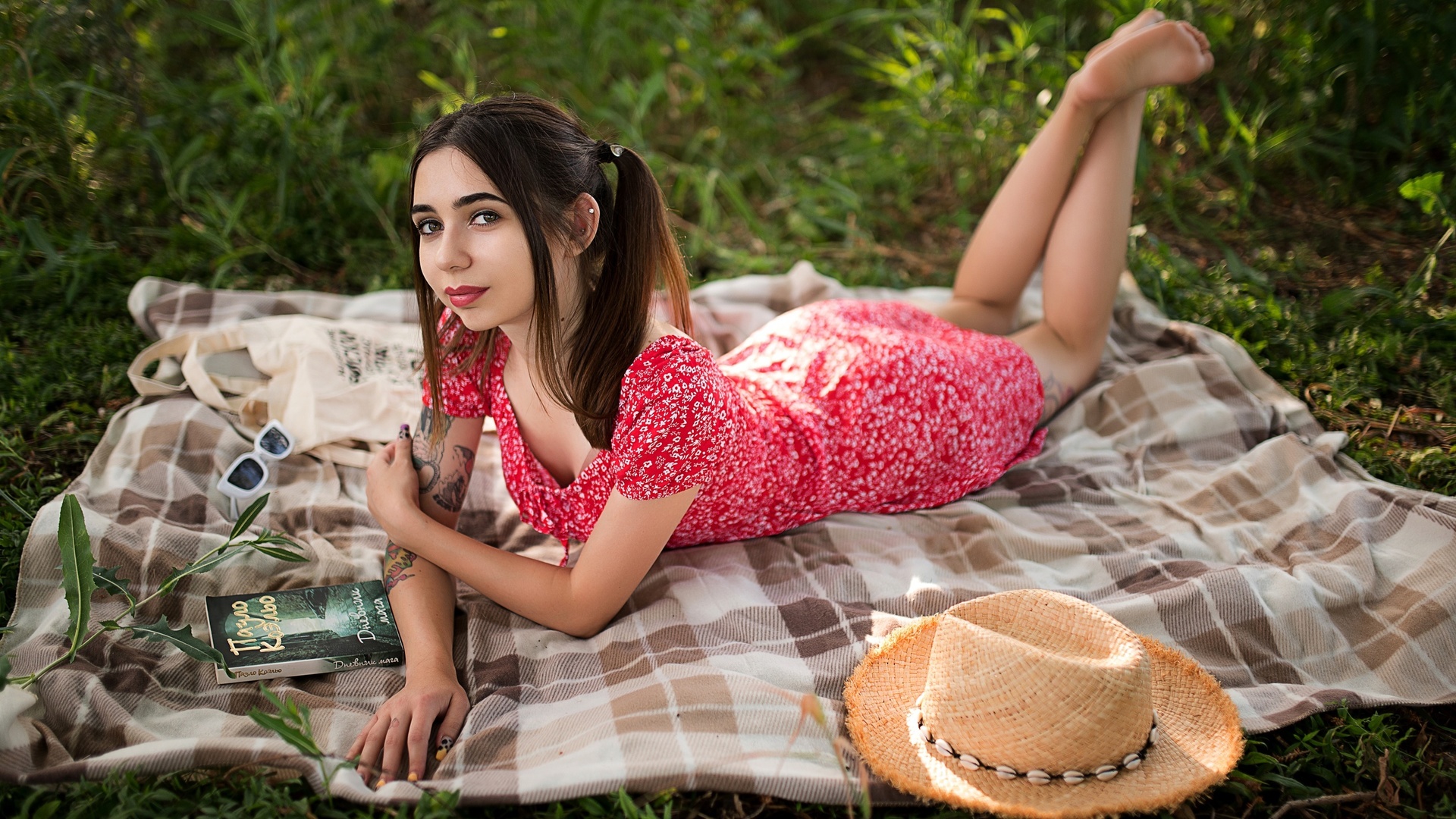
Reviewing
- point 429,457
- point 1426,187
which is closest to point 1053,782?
point 429,457

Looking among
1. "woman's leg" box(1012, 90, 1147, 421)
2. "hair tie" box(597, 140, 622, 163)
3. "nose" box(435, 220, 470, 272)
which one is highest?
"hair tie" box(597, 140, 622, 163)

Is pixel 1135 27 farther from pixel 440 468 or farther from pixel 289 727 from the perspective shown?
pixel 289 727

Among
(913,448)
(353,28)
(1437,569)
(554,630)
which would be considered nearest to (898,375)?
(913,448)

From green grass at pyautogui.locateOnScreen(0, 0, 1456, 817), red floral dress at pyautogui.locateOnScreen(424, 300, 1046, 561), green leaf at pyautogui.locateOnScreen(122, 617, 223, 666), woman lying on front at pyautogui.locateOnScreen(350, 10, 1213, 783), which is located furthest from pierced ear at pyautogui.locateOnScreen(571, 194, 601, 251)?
green leaf at pyautogui.locateOnScreen(122, 617, 223, 666)

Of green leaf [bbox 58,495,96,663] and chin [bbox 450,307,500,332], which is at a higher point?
chin [bbox 450,307,500,332]

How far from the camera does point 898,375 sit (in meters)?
2.43

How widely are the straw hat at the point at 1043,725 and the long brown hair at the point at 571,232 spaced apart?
2.54 ft

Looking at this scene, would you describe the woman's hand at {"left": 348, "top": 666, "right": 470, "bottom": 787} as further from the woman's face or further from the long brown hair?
the woman's face

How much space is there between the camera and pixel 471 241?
1.77 meters

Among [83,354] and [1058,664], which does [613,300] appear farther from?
[83,354]

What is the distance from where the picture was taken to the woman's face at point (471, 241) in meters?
1.76

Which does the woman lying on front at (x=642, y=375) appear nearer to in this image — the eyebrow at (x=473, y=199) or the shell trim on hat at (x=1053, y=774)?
the eyebrow at (x=473, y=199)

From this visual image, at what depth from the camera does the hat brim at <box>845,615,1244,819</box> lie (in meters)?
1.55

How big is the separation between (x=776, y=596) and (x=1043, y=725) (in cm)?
77
